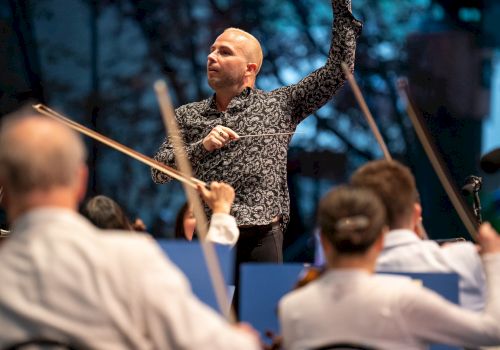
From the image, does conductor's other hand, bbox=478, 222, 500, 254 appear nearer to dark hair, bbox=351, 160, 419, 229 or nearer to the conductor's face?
dark hair, bbox=351, 160, 419, 229

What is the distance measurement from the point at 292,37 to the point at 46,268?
4839 mm

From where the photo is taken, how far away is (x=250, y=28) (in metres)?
6.31

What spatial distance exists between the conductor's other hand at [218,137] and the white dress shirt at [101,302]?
183 centimetres

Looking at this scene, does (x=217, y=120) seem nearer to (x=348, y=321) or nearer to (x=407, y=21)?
(x=348, y=321)

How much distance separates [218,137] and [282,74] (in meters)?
2.91

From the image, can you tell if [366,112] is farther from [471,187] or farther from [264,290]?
[471,187]

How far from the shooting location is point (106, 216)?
8.70 feet

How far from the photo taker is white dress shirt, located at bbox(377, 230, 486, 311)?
2.50 m

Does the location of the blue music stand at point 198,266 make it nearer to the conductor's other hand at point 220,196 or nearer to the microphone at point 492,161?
the conductor's other hand at point 220,196

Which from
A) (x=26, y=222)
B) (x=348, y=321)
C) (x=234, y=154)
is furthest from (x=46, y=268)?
(x=234, y=154)

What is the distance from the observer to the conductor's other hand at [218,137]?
138 inches

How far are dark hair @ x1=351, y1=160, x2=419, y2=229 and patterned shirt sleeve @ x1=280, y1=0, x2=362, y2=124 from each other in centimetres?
119

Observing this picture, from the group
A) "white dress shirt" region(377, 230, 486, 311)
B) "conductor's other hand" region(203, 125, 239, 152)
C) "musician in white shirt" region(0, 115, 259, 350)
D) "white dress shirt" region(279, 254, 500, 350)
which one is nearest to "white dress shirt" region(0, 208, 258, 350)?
"musician in white shirt" region(0, 115, 259, 350)

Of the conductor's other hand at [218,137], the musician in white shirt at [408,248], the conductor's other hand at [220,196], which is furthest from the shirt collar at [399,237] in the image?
the conductor's other hand at [218,137]
